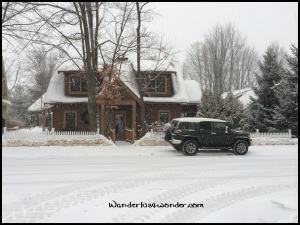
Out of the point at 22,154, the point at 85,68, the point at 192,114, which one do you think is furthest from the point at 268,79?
the point at 22,154

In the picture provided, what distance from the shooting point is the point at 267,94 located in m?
28.8

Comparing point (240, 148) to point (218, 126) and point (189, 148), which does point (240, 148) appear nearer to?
point (218, 126)

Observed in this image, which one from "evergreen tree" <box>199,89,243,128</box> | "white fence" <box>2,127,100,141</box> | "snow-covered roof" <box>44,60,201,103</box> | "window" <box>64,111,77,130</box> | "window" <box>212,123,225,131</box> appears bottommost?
"white fence" <box>2,127,100,141</box>

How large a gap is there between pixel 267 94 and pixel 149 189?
22.5 meters

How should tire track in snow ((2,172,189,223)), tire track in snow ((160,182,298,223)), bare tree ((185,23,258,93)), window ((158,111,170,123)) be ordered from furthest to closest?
bare tree ((185,23,258,93)) < window ((158,111,170,123)) < tire track in snow ((2,172,189,223)) < tire track in snow ((160,182,298,223))

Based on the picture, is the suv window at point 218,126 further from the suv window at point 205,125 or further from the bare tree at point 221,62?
the bare tree at point 221,62

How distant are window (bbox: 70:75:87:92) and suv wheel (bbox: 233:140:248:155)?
14.5 m

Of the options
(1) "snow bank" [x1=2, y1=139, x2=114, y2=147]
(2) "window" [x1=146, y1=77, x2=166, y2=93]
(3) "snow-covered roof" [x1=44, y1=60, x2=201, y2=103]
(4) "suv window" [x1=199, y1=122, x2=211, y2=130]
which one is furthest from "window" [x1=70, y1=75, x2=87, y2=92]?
(4) "suv window" [x1=199, y1=122, x2=211, y2=130]

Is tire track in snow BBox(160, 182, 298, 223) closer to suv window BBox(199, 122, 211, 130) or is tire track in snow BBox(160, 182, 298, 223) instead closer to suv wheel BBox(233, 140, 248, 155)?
suv wheel BBox(233, 140, 248, 155)

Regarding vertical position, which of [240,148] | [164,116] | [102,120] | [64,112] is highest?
[64,112]

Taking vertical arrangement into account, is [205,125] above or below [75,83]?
below

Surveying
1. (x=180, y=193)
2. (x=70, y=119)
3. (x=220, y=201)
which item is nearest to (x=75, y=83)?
(x=70, y=119)

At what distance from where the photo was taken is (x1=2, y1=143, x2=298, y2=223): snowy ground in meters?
7.00

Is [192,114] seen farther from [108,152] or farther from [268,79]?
[108,152]
